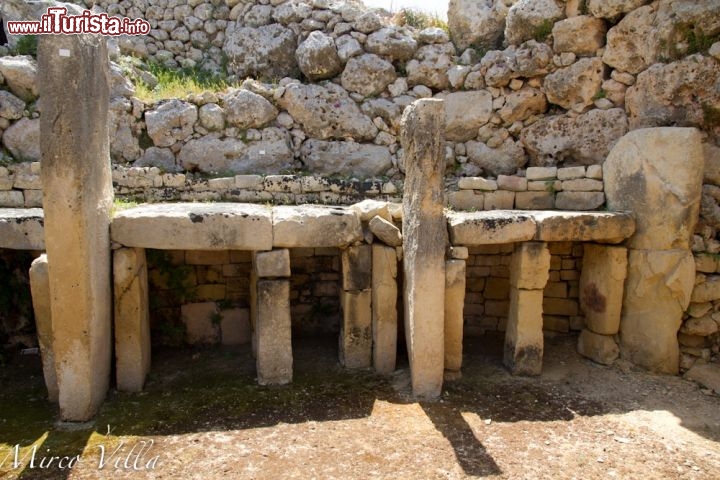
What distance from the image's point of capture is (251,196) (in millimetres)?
7406

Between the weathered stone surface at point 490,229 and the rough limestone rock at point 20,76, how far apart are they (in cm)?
639

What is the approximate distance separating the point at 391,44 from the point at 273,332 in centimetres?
513

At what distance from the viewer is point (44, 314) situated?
487cm

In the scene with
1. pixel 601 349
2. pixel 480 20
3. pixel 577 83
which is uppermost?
pixel 480 20

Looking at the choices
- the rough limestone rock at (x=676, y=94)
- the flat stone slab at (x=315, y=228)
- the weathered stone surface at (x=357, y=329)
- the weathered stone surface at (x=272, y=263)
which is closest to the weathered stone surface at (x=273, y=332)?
the weathered stone surface at (x=272, y=263)

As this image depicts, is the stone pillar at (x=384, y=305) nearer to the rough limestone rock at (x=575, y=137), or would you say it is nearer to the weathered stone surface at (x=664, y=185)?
the weathered stone surface at (x=664, y=185)

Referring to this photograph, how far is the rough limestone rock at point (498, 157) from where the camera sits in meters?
7.65

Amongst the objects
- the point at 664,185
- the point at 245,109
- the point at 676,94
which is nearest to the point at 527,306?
the point at 664,185

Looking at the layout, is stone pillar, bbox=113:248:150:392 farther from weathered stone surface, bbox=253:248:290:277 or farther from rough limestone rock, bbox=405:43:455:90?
rough limestone rock, bbox=405:43:455:90

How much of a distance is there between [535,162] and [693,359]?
3.22 metres

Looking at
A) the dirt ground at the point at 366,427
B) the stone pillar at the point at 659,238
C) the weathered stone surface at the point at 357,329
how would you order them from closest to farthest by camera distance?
the dirt ground at the point at 366,427 → the weathered stone surface at the point at 357,329 → the stone pillar at the point at 659,238

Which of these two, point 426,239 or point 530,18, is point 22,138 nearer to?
point 426,239

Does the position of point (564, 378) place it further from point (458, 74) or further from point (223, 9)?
point (223, 9)

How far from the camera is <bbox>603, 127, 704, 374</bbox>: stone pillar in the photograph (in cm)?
580
